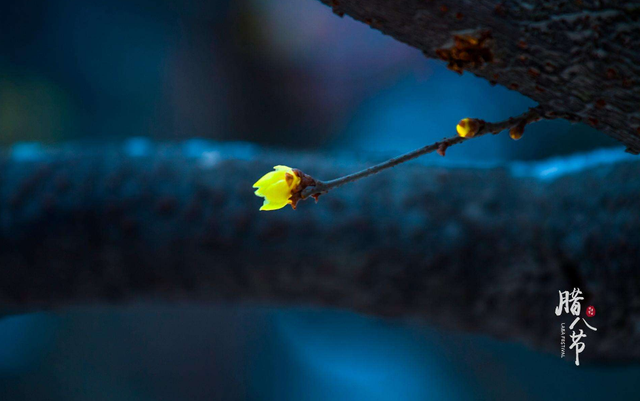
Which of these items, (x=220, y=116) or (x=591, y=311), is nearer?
(x=591, y=311)

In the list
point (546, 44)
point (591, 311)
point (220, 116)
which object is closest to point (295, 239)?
point (591, 311)

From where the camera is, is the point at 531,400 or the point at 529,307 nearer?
the point at 529,307

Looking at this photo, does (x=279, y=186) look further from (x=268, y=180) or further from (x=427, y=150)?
(x=427, y=150)

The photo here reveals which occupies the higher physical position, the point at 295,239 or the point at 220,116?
the point at 220,116

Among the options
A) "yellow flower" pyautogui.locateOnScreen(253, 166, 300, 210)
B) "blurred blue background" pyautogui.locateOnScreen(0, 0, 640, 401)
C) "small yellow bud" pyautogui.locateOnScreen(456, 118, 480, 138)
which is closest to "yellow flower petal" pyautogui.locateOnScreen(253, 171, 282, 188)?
"yellow flower" pyautogui.locateOnScreen(253, 166, 300, 210)

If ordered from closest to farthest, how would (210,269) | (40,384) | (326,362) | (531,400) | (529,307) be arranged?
(529,307)
(210,269)
(531,400)
(40,384)
(326,362)

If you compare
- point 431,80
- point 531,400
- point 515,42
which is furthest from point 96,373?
point 515,42

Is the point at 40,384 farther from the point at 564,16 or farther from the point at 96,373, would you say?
the point at 564,16
